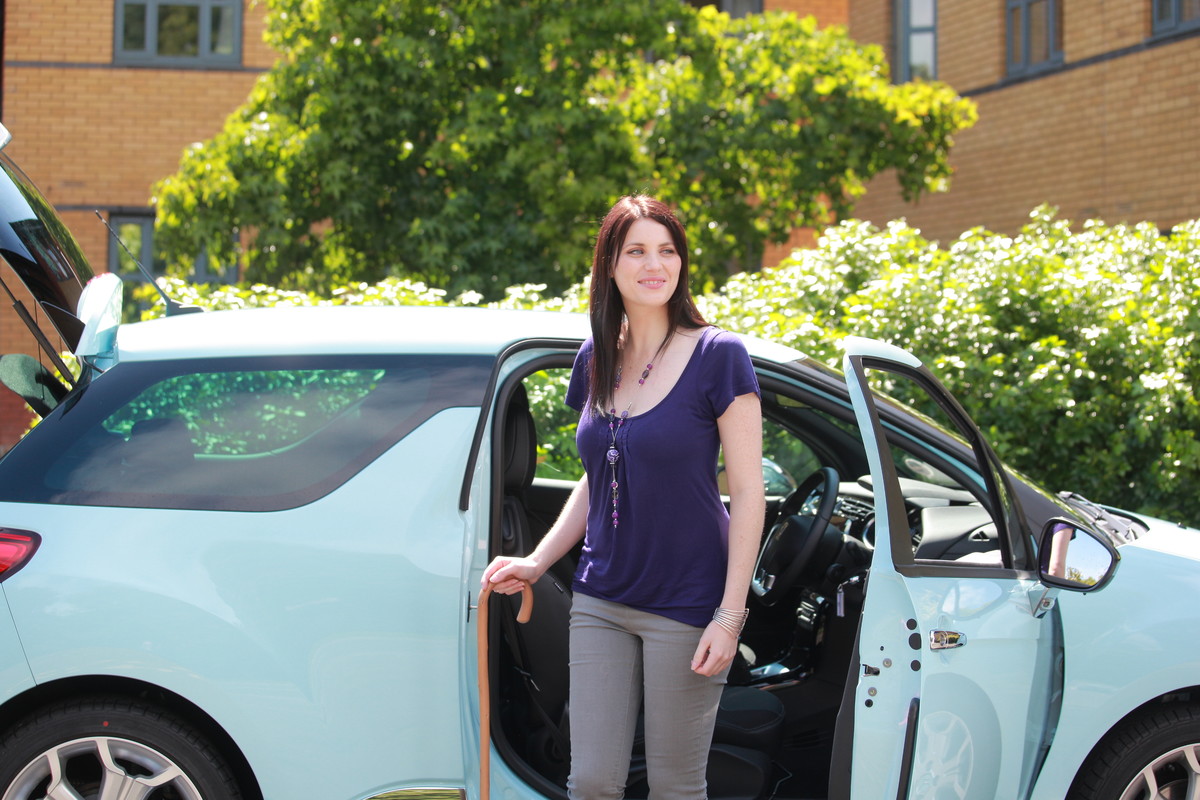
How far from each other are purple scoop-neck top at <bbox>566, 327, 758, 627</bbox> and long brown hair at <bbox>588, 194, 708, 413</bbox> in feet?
0.37

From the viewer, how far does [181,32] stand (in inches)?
476

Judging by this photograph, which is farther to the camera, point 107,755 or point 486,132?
point 486,132

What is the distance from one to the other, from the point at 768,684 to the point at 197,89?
34.9 feet

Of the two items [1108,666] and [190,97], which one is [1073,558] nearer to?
[1108,666]

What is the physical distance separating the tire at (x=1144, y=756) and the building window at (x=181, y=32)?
451 inches

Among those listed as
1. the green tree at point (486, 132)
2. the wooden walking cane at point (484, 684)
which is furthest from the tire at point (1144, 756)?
the green tree at point (486, 132)

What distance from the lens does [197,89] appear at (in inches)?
472

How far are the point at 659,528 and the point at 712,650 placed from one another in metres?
0.27

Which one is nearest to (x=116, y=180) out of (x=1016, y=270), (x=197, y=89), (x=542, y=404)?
(x=197, y=89)

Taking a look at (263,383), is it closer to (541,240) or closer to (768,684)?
(768,684)

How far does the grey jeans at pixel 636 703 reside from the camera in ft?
7.97

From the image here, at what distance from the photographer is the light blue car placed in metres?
2.61

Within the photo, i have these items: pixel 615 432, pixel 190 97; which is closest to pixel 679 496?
pixel 615 432

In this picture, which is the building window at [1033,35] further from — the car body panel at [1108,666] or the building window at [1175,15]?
the car body panel at [1108,666]
